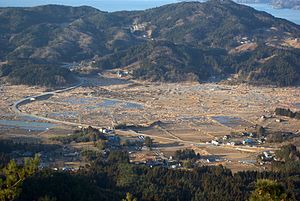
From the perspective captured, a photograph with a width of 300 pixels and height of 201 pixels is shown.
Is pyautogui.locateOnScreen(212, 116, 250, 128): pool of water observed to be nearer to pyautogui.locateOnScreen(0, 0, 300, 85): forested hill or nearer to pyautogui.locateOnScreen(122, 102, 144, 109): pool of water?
pyautogui.locateOnScreen(122, 102, 144, 109): pool of water

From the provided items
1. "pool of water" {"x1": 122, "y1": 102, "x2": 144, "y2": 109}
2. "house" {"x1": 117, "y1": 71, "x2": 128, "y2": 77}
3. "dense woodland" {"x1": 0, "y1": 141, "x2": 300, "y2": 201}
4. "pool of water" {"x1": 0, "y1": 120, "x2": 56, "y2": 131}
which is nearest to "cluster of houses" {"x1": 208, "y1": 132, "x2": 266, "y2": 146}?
"dense woodland" {"x1": 0, "y1": 141, "x2": 300, "y2": 201}

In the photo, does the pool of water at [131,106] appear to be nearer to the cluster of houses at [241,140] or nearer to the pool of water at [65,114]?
the pool of water at [65,114]

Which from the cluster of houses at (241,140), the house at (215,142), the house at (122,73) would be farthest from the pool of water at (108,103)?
the house at (215,142)

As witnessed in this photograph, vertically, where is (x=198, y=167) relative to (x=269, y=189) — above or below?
below


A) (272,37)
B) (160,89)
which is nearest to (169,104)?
(160,89)

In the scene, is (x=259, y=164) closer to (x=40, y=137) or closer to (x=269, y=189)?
(x=40, y=137)

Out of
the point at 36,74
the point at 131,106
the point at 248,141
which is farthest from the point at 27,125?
the point at 36,74
